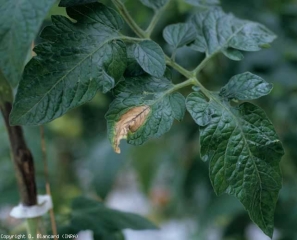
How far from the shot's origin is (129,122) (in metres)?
0.36

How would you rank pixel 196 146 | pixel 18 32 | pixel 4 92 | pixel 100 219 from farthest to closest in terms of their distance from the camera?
pixel 196 146
pixel 100 219
pixel 4 92
pixel 18 32

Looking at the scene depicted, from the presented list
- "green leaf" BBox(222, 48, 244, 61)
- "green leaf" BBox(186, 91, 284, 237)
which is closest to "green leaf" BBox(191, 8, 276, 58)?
"green leaf" BBox(222, 48, 244, 61)

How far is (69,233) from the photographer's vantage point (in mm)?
555

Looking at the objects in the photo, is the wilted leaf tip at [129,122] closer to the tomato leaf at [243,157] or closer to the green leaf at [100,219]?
the tomato leaf at [243,157]

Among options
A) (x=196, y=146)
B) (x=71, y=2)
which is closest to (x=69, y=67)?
(x=71, y=2)

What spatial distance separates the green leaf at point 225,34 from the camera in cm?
46

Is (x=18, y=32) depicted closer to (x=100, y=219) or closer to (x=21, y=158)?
(x=21, y=158)

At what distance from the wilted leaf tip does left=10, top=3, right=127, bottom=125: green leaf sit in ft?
0.08

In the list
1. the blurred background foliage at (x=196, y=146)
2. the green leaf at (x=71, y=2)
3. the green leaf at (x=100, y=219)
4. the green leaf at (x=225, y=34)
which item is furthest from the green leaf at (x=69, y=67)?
the blurred background foliage at (x=196, y=146)

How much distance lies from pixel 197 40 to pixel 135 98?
12 centimetres

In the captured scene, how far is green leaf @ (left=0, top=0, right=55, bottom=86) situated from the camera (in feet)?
0.98

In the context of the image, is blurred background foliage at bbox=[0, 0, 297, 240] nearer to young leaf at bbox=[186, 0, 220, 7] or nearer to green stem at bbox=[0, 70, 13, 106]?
young leaf at bbox=[186, 0, 220, 7]

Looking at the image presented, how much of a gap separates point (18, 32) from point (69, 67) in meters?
0.06

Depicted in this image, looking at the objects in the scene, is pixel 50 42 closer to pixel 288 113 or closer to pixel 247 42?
pixel 247 42
